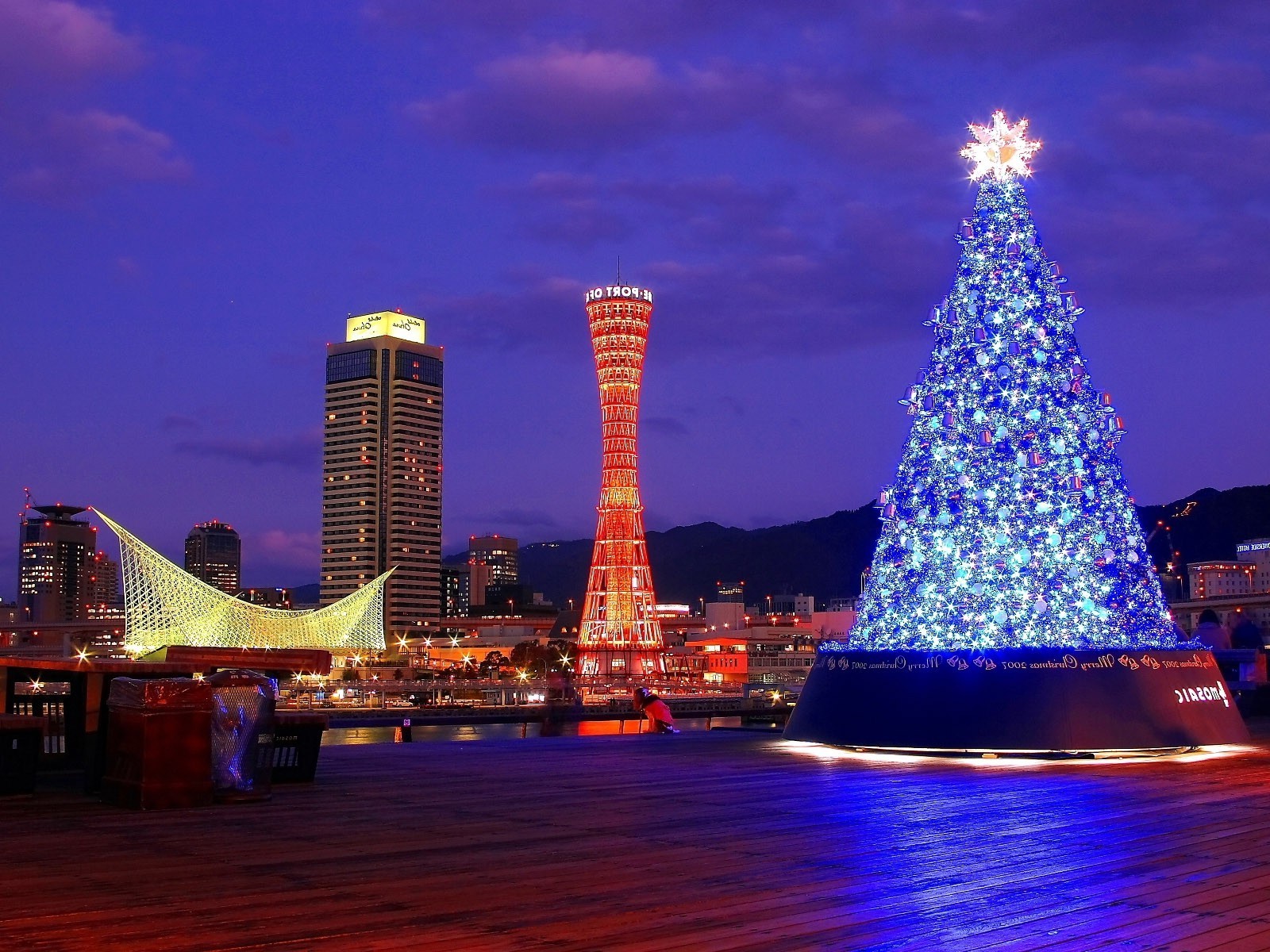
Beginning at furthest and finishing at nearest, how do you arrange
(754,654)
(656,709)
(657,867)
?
(754,654) < (656,709) < (657,867)

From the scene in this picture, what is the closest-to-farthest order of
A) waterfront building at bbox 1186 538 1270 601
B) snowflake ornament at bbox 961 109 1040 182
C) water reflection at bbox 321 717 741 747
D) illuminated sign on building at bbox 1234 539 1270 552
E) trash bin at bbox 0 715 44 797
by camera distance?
trash bin at bbox 0 715 44 797
snowflake ornament at bbox 961 109 1040 182
water reflection at bbox 321 717 741 747
waterfront building at bbox 1186 538 1270 601
illuminated sign on building at bbox 1234 539 1270 552

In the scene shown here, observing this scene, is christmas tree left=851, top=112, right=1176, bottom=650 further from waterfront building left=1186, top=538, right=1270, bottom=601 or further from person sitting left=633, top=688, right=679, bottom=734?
waterfront building left=1186, top=538, right=1270, bottom=601

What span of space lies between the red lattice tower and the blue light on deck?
53.8m

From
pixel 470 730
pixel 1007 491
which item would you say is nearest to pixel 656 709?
pixel 1007 491

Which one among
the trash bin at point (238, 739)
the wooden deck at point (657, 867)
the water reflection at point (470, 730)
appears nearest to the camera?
the wooden deck at point (657, 867)

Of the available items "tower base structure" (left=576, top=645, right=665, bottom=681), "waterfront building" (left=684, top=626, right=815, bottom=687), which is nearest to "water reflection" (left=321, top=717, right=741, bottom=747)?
"tower base structure" (left=576, top=645, right=665, bottom=681)

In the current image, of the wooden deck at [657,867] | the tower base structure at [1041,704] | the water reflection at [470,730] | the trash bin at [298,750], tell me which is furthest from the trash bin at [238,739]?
the water reflection at [470,730]

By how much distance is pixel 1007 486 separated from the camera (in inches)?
676

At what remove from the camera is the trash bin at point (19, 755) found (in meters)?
10.6

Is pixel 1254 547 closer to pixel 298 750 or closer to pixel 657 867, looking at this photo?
pixel 298 750

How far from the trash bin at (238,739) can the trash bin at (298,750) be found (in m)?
1.13

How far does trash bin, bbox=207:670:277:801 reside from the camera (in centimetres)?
1049

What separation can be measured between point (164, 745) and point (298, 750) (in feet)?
7.20

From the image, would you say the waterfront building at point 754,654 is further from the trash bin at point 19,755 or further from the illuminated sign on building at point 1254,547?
the trash bin at point 19,755
